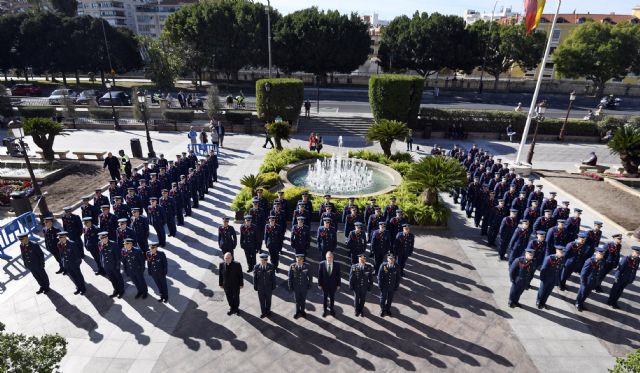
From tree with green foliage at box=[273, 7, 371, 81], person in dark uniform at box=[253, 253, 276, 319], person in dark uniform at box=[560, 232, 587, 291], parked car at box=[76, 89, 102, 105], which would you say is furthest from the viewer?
tree with green foliage at box=[273, 7, 371, 81]

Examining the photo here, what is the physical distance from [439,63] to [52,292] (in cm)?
4557

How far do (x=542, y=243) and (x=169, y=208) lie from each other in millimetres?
10297

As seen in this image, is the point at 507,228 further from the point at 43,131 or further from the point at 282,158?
the point at 43,131

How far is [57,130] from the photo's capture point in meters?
18.0

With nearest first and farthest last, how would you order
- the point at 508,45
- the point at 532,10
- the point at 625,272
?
the point at 625,272
the point at 532,10
the point at 508,45

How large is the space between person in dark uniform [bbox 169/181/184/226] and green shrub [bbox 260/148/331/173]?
462 cm

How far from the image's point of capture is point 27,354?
441 centimetres

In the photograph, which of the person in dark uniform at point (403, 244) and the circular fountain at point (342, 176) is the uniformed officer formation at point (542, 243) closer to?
the person in dark uniform at point (403, 244)

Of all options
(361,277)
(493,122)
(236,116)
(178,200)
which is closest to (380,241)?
(361,277)

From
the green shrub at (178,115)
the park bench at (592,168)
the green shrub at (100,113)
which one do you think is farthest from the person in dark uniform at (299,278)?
the green shrub at (100,113)

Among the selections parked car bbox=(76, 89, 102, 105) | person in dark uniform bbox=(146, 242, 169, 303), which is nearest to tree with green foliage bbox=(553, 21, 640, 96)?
person in dark uniform bbox=(146, 242, 169, 303)

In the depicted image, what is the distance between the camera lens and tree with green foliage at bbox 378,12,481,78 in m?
43.9

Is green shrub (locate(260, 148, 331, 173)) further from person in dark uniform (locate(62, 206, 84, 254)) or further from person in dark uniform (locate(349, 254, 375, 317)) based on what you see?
person in dark uniform (locate(349, 254, 375, 317))

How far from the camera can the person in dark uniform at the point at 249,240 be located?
9461mm
